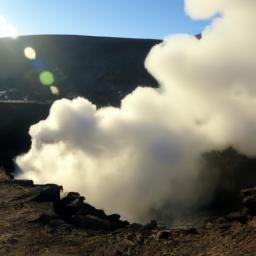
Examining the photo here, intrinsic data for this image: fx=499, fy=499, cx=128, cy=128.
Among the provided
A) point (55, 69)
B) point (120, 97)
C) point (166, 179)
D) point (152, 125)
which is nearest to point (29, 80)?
point (55, 69)

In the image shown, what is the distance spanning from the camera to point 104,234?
14.0 meters

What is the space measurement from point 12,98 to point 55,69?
670 inches

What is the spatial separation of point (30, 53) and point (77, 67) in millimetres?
11279

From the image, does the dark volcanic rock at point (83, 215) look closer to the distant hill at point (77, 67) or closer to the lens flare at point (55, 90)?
the distant hill at point (77, 67)

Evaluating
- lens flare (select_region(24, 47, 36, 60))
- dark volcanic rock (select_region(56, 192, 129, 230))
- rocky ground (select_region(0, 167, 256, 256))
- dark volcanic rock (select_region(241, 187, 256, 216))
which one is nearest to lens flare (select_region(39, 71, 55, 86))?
lens flare (select_region(24, 47, 36, 60))

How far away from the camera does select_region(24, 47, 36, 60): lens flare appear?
261 feet

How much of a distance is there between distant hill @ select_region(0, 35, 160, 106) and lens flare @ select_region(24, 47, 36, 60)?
65cm

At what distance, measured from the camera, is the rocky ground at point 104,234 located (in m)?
12.5

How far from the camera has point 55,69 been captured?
74.0 m

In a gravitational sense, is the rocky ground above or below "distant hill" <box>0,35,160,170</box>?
below

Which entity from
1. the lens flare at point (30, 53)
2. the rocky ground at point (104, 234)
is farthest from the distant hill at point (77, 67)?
the rocky ground at point (104, 234)

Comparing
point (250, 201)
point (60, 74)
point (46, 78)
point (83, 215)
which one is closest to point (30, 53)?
point (60, 74)

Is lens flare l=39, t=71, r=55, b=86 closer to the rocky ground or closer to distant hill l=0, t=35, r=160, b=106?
distant hill l=0, t=35, r=160, b=106

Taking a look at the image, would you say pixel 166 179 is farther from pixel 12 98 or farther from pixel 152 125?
pixel 12 98
